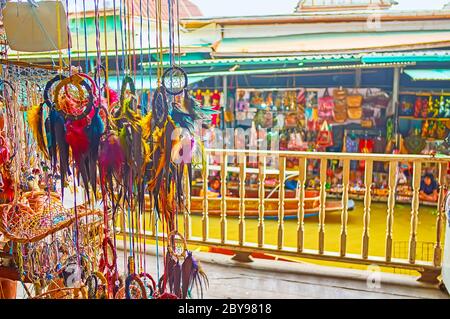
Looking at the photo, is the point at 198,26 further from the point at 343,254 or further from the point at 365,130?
the point at 365,130

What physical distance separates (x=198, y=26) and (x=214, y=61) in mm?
675

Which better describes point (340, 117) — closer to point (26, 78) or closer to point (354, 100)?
point (354, 100)

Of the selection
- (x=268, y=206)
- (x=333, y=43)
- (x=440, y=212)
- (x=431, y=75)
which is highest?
(x=333, y=43)

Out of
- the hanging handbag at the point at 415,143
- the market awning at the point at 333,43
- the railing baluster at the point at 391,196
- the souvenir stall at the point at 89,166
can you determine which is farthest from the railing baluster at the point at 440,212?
the hanging handbag at the point at 415,143

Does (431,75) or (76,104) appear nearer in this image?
(76,104)

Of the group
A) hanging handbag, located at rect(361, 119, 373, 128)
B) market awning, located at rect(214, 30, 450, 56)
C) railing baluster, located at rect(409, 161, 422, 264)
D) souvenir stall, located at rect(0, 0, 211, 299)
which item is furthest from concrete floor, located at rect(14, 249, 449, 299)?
hanging handbag, located at rect(361, 119, 373, 128)

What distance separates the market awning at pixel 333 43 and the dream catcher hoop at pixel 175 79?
78.5 inches

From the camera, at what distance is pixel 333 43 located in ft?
9.54

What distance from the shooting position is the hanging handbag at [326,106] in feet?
15.2

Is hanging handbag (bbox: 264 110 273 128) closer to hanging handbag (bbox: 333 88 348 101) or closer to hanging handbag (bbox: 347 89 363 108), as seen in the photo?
hanging handbag (bbox: 333 88 348 101)

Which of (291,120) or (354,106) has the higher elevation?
(354,106)

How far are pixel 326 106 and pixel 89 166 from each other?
399cm

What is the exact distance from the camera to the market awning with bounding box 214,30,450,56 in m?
2.80

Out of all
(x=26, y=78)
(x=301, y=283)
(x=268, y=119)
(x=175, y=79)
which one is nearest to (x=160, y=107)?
(x=175, y=79)
